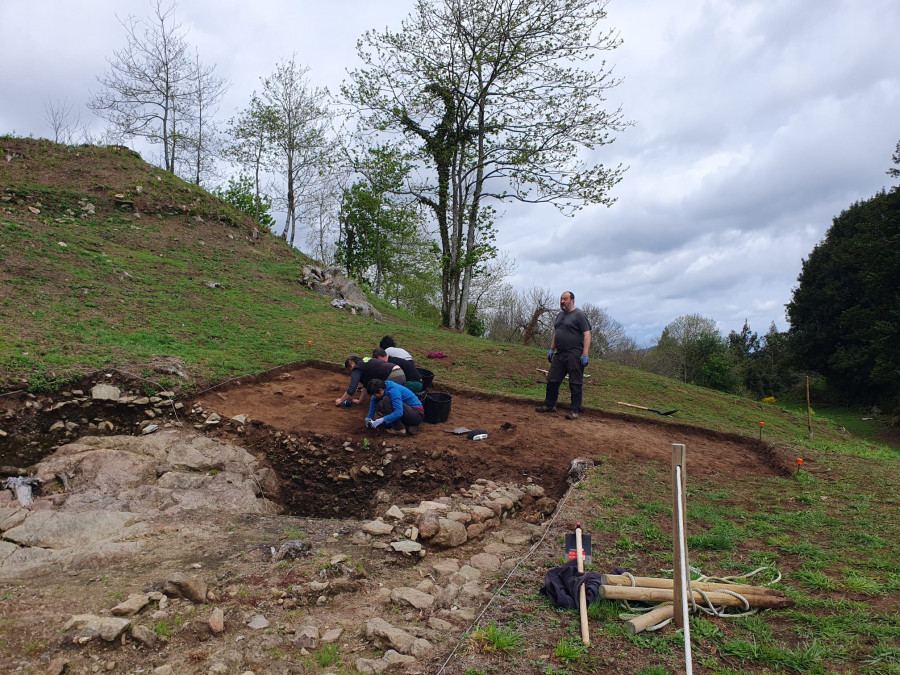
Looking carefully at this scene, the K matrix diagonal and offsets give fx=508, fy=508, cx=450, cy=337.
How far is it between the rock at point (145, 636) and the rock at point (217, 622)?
0.30 metres

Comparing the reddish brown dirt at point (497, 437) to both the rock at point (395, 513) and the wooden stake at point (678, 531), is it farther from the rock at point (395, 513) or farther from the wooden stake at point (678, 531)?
the wooden stake at point (678, 531)

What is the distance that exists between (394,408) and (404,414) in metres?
0.18

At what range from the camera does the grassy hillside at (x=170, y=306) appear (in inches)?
345

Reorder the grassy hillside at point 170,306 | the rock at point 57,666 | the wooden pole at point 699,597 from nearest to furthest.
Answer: the rock at point 57,666
the wooden pole at point 699,597
the grassy hillside at point 170,306

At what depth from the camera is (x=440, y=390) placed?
10.1 metres

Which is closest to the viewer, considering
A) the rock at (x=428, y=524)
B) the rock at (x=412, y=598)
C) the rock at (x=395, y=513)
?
the rock at (x=412, y=598)

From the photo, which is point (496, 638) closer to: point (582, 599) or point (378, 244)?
point (582, 599)

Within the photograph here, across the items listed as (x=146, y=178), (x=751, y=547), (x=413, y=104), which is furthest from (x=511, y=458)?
(x=146, y=178)

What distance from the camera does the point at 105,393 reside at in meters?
7.21

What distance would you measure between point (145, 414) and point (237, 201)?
78.8ft

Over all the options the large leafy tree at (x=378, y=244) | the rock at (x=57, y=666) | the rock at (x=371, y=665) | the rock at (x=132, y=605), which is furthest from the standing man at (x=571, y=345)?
the large leafy tree at (x=378, y=244)

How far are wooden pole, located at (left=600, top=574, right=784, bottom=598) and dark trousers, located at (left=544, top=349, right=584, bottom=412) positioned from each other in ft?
16.1

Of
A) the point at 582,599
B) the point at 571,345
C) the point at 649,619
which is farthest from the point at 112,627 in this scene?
the point at 571,345

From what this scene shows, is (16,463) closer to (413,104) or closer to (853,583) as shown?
(853,583)
